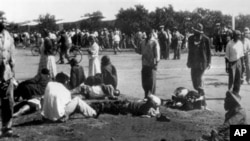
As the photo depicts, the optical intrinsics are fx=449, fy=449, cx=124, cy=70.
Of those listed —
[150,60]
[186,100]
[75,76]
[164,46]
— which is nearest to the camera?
[186,100]

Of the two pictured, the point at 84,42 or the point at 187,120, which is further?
the point at 84,42

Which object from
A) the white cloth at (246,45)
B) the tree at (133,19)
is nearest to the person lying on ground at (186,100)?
the white cloth at (246,45)

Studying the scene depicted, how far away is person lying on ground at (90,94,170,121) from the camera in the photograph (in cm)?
894

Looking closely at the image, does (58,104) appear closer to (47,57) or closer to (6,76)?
(6,76)

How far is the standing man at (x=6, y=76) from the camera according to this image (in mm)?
7078

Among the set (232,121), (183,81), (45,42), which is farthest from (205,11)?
(232,121)

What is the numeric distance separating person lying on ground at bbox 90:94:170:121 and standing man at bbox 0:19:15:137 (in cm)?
208

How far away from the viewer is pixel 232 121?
667cm

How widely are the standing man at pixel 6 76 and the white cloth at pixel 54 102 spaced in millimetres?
1133

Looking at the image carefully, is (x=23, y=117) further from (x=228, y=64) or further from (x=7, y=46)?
(x=228, y=64)

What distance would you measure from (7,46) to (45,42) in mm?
5460

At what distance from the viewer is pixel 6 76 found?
280 inches

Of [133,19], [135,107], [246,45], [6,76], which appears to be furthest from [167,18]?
[6,76]

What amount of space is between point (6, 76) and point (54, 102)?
137cm
